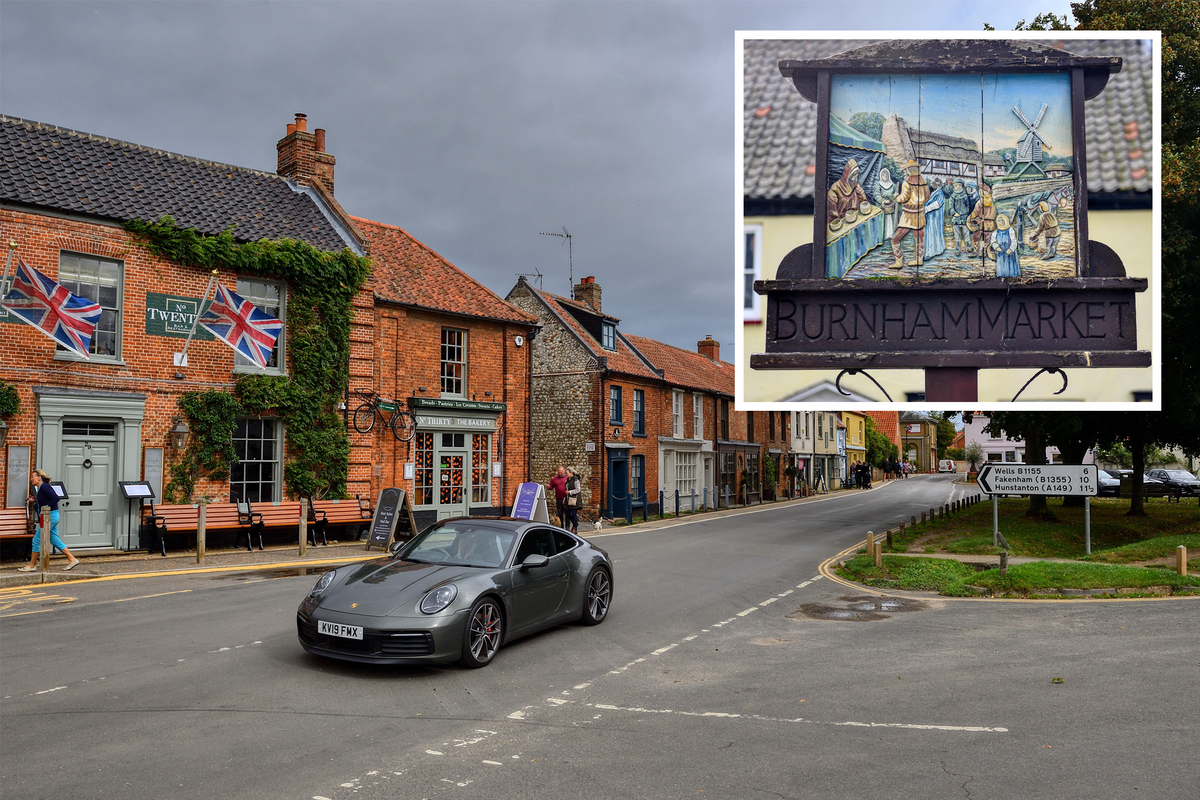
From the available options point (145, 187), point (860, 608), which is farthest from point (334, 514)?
point (860, 608)

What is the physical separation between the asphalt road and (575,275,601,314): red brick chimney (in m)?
25.3

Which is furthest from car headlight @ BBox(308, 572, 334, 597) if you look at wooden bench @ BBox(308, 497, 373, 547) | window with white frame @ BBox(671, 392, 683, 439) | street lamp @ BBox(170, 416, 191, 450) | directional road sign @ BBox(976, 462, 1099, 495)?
window with white frame @ BBox(671, 392, 683, 439)

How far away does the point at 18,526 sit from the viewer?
595 inches

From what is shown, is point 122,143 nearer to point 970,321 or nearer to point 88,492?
point 88,492

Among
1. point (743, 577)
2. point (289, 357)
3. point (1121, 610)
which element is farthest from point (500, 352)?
point (1121, 610)

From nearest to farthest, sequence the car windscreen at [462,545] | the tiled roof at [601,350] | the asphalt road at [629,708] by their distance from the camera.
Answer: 1. the asphalt road at [629,708]
2. the car windscreen at [462,545]
3. the tiled roof at [601,350]

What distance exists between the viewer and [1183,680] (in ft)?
24.1

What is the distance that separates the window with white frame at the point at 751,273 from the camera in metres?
9.38

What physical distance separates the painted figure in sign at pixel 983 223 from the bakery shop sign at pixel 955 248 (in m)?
0.01

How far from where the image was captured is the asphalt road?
504 cm

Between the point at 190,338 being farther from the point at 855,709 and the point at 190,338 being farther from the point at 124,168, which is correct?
the point at 855,709

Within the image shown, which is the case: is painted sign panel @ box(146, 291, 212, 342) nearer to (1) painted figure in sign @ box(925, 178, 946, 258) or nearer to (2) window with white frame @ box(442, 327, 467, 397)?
(2) window with white frame @ box(442, 327, 467, 397)

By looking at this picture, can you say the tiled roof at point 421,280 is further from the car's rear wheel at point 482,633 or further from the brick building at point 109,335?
the car's rear wheel at point 482,633

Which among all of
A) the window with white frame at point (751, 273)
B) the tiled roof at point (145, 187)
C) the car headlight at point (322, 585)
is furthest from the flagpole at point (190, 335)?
the window with white frame at point (751, 273)
